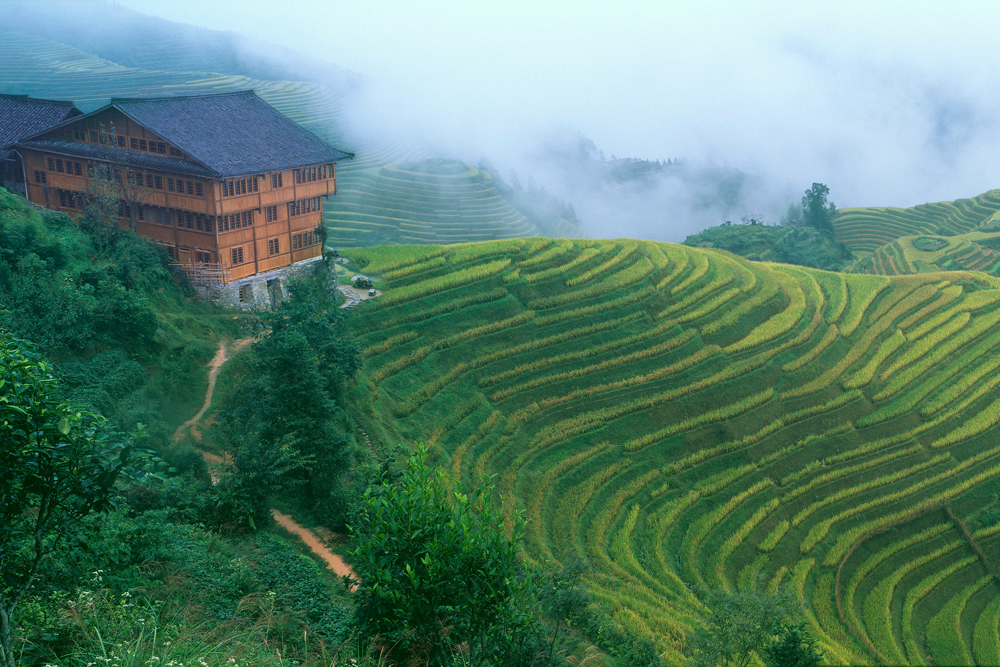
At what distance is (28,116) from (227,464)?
62.5 feet

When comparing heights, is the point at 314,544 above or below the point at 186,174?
below

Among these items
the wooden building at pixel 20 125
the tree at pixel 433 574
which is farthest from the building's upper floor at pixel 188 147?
the tree at pixel 433 574

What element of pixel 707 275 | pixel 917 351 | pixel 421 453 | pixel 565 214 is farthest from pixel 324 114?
pixel 421 453

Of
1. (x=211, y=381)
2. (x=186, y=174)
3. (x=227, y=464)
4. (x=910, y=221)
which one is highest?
(x=186, y=174)

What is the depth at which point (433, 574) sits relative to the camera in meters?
9.70

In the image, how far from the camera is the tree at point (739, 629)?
15.4m

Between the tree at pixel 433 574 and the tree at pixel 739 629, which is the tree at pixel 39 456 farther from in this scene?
the tree at pixel 739 629

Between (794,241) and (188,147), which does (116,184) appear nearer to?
(188,147)

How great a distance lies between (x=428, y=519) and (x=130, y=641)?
151 inches

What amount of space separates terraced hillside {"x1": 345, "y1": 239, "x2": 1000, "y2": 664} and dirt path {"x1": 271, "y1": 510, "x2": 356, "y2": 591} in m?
5.81

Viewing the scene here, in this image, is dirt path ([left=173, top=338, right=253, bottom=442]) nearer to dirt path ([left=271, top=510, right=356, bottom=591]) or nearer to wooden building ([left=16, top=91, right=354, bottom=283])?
wooden building ([left=16, top=91, right=354, bottom=283])

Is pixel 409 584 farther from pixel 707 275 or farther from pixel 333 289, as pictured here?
pixel 707 275

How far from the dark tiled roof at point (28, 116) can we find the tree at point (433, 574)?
81.8 ft

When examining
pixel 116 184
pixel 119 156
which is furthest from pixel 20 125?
pixel 116 184
